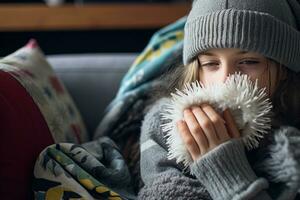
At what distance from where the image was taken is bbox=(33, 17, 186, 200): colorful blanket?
817mm

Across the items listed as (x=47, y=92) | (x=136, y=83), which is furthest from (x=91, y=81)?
(x=47, y=92)

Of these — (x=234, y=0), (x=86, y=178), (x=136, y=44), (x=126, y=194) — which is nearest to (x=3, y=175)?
(x=86, y=178)

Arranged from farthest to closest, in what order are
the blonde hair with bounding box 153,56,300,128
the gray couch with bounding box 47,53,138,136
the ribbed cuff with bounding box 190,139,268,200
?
the gray couch with bounding box 47,53,138,136, the blonde hair with bounding box 153,56,300,128, the ribbed cuff with bounding box 190,139,268,200

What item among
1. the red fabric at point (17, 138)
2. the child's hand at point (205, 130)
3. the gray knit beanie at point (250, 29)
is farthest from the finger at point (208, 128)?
the red fabric at point (17, 138)

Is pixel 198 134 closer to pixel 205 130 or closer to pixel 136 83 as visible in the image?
pixel 205 130

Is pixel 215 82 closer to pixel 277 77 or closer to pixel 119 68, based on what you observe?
pixel 277 77

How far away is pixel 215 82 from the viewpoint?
2.81ft

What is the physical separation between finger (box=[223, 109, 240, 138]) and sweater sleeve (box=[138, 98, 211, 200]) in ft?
0.35

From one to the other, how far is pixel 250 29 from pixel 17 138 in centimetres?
43

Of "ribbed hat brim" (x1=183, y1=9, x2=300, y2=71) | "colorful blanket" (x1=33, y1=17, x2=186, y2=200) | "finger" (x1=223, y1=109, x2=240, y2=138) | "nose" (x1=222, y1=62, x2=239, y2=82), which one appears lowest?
"colorful blanket" (x1=33, y1=17, x2=186, y2=200)

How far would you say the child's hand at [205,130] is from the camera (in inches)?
30.9

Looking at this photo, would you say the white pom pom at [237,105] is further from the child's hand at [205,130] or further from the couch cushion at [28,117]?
the couch cushion at [28,117]

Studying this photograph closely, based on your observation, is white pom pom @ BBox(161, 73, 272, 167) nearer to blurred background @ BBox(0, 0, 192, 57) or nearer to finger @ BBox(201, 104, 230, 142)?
finger @ BBox(201, 104, 230, 142)

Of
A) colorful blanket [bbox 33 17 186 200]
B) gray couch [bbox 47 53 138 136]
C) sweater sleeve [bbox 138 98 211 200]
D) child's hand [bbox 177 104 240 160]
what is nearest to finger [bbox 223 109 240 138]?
child's hand [bbox 177 104 240 160]
